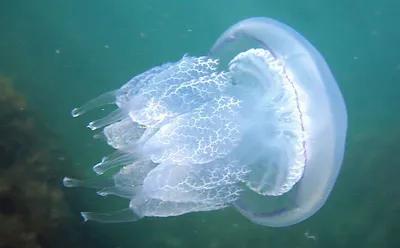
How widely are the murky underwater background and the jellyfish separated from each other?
1775 millimetres

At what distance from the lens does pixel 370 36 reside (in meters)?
6.17

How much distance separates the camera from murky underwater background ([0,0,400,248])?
15.5ft

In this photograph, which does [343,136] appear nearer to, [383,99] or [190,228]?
[190,228]

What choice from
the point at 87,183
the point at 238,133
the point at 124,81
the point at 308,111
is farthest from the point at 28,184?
the point at 308,111

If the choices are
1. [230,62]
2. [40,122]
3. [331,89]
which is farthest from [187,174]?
[40,122]

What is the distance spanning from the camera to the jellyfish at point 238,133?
279cm

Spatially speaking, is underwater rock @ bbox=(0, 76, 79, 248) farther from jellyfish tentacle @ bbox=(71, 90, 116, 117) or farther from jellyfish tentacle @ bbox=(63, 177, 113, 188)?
jellyfish tentacle @ bbox=(71, 90, 116, 117)

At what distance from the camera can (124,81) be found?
241 inches

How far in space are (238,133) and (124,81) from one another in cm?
350

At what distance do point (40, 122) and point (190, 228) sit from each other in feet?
7.97

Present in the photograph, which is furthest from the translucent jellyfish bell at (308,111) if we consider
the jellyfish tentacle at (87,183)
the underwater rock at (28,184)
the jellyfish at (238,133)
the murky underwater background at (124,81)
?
the underwater rock at (28,184)

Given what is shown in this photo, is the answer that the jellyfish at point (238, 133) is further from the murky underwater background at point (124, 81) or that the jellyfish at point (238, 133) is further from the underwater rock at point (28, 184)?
the murky underwater background at point (124, 81)

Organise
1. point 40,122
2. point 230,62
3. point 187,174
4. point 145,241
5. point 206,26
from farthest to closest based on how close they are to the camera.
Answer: point 206,26
point 40,122
point 145,241
point 230,62
point 187,174

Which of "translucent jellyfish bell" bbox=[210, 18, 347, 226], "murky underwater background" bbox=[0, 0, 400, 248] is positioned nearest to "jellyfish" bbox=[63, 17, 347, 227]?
"translucent jellyfish bell" bbox=[210, 18, 347, 226]
